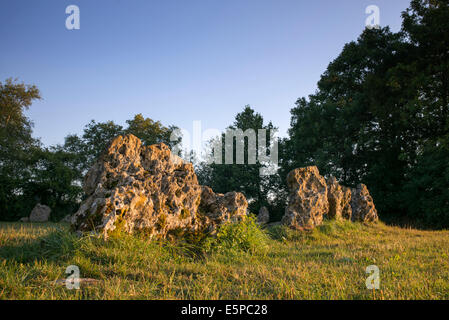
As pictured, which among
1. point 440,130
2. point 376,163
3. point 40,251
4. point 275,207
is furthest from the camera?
point 275,207

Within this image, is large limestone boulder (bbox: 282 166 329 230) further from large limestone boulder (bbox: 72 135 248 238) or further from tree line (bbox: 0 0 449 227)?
tree line (bbox: 0 0 449 227)

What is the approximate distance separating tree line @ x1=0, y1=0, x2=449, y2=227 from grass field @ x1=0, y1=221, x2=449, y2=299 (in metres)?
13.8

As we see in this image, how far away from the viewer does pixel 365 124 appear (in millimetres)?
20281

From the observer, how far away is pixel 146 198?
18.2 ft

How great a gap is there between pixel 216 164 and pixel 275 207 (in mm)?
7721

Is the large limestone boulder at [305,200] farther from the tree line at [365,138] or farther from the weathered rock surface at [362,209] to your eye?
the tree line at [365,138]

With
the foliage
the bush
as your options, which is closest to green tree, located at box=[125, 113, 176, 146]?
the foliage

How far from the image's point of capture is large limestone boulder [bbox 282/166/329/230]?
1009 centimetres

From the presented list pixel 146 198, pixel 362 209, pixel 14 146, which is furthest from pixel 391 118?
pixel 14 146

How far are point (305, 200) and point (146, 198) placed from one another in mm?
6866

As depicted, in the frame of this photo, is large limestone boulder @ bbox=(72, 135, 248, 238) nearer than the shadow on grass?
No

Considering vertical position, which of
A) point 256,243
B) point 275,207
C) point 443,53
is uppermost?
point 443,53
